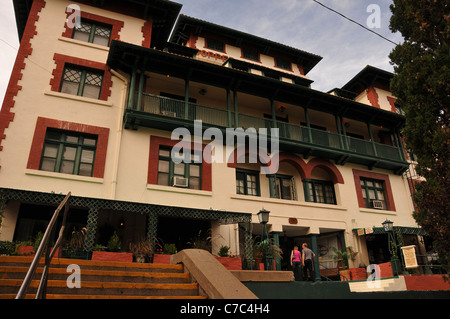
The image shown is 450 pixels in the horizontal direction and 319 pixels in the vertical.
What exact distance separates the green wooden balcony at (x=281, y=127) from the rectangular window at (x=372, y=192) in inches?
38.1

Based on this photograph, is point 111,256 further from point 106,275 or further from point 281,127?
point 281,127

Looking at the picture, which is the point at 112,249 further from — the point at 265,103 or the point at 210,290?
the point at 265,103

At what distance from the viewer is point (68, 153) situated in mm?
13320

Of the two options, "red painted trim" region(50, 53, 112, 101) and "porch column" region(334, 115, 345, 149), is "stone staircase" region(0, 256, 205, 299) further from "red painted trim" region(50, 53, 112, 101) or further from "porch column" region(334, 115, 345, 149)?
"porch column" region(334, 115, 345, 149)

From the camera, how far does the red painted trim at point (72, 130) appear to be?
12516 mm

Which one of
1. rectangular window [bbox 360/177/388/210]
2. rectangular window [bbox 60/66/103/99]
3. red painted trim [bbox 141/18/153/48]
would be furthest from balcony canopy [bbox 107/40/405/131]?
rectangular window [bbox 360/177/388/210]

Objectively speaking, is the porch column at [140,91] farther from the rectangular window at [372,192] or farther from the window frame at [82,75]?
the rectangular window at [372,192]

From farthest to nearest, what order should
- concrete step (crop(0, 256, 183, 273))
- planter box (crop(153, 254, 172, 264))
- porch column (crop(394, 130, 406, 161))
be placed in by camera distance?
porch column (crop(394, 130, 406, 161)) < planter box (crop(153, 254, 172, 264)) < concrete step (crop(0, 256, 183, 273))

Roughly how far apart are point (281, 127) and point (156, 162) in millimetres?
6802

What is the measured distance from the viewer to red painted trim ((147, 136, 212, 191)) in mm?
14055

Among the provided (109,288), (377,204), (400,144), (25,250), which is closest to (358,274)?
(377,204)

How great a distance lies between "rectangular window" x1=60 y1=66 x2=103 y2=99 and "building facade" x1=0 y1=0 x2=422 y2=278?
47 mm
